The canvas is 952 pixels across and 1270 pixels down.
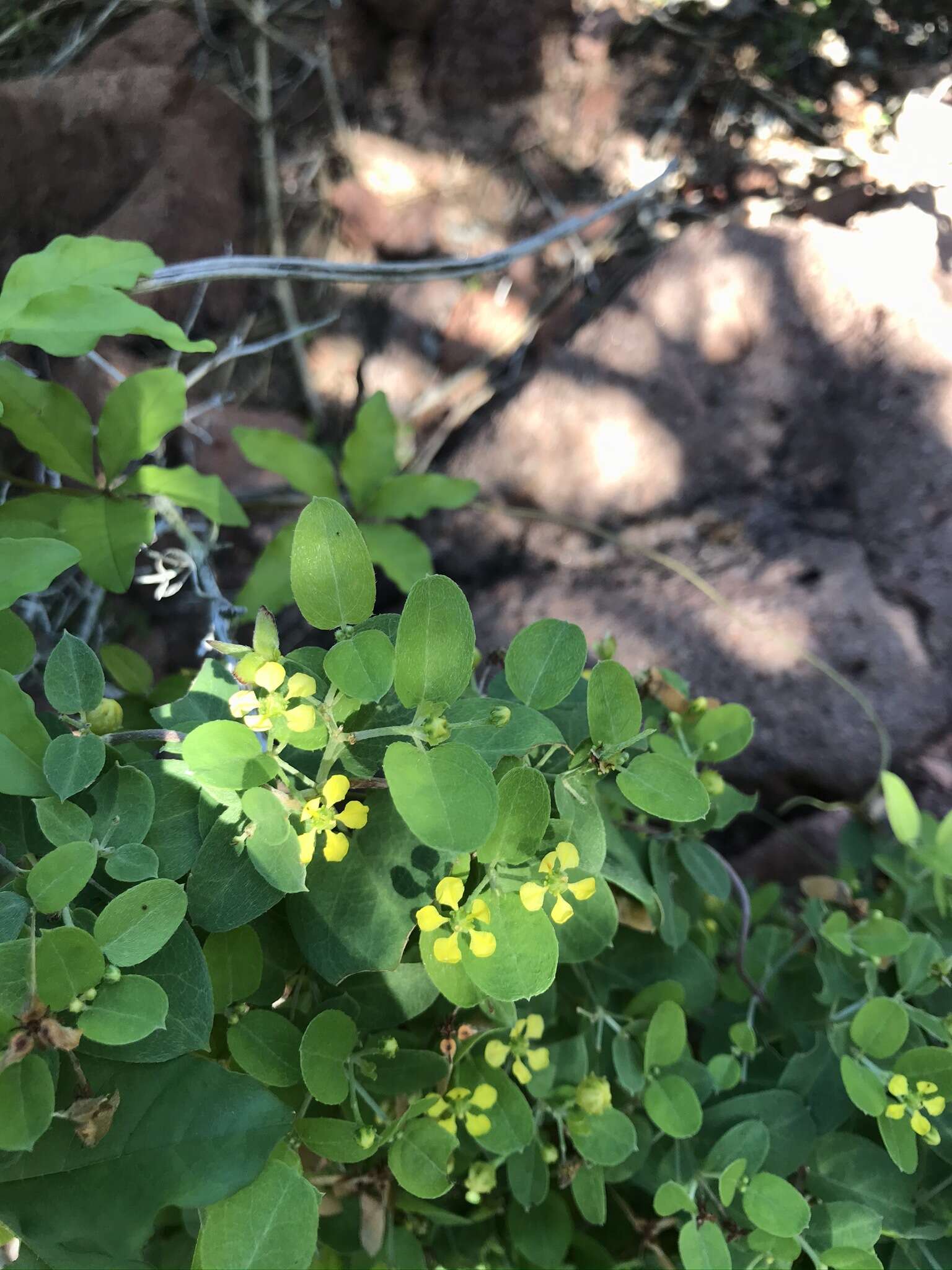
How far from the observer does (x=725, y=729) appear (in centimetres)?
126

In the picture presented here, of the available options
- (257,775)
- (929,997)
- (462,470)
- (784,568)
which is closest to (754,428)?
(784,568)

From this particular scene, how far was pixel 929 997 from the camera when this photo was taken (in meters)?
1.27

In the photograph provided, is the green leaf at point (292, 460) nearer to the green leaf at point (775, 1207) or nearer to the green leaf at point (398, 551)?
the green leaf at point (398, 551)

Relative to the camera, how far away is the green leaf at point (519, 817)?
2.59ft

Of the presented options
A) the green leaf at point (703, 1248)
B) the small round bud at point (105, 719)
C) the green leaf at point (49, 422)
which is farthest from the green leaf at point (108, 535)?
the green leaf at point (703, 1248)

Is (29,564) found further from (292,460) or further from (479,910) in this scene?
(292,460)

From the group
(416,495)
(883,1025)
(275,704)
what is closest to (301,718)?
(275,704)

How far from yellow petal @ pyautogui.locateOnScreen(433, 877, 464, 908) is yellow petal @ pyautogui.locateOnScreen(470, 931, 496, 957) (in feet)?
0.12

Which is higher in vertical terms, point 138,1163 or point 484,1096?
point 138,1163

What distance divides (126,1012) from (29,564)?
1.51ft

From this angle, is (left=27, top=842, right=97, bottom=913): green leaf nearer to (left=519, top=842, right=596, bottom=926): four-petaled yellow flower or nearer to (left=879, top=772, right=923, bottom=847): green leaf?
(left=519, top=842, right=596, bottom=926): four-petaled yellow flower

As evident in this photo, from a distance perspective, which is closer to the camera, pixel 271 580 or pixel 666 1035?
pixel 666 1035

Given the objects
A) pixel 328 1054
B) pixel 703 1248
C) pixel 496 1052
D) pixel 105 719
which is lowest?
pixel 703 1248

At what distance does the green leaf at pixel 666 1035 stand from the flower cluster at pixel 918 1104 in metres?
0.26
